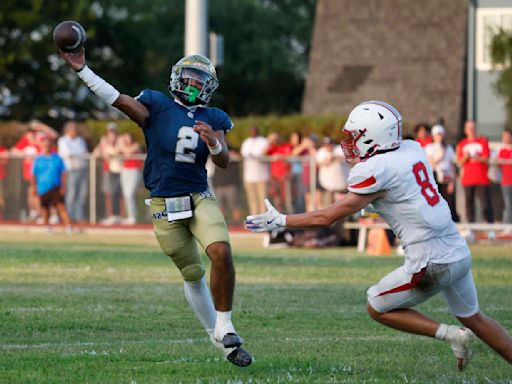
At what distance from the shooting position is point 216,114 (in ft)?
27.0

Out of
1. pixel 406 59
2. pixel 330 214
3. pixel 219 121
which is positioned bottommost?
pixel 330 214

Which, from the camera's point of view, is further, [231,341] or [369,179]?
[231,341]

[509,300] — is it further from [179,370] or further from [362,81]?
[362,81]

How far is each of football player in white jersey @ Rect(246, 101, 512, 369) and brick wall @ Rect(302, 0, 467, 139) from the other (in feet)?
85.9

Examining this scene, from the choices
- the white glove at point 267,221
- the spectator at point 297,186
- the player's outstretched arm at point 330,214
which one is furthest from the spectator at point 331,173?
the white glove at point 267,221

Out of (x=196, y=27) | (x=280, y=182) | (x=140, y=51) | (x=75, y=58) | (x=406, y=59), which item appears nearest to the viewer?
(x=75, y=58)

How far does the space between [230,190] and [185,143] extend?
13604mm

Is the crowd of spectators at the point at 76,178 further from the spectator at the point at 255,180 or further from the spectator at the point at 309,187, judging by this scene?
the spectator at the point at 309,187

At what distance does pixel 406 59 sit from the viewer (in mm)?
34156

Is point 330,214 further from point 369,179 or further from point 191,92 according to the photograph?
point 191,92

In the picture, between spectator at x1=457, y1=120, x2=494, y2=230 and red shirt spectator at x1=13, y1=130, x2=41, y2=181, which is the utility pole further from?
spectator at x1=457, y1=120, x2=494, y2=230

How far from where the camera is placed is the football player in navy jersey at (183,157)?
26.4 ft

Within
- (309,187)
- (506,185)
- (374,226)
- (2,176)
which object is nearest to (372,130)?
(374,226)

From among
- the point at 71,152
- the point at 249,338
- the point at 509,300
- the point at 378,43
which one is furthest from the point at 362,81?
the point at 249,338
